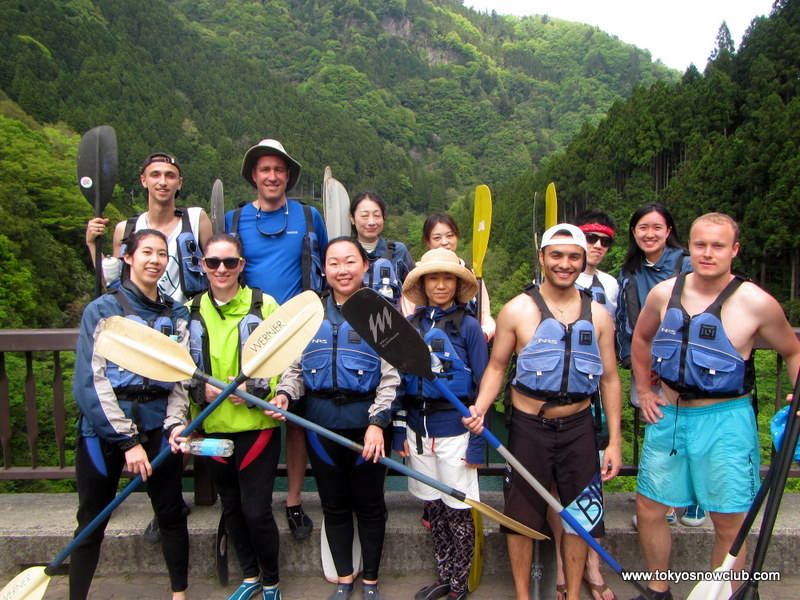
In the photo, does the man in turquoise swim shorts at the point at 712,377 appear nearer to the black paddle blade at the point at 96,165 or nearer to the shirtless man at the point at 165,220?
the shirtless man at the point at 165,220

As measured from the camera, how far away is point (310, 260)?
353 cm

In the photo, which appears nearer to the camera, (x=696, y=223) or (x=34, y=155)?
(x=696, y=223)

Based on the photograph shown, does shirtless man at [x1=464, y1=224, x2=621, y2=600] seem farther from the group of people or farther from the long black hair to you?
the long black hair

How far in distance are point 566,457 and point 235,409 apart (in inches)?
64.2

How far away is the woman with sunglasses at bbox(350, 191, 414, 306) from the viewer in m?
3.61

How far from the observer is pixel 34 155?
29.7 metres

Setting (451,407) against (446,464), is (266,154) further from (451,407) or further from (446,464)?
(446,464)

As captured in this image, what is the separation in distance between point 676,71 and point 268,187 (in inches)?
6236

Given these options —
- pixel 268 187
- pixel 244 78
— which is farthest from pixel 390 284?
pixel 244 78

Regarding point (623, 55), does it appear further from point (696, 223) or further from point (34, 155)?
point (696, 223)

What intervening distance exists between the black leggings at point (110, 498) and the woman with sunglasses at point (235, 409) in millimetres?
214

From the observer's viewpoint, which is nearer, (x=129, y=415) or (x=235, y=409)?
(x=129, y=415)

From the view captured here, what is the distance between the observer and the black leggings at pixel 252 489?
2.86 m

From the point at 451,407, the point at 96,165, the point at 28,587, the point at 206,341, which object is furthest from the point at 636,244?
the point at 28,587
